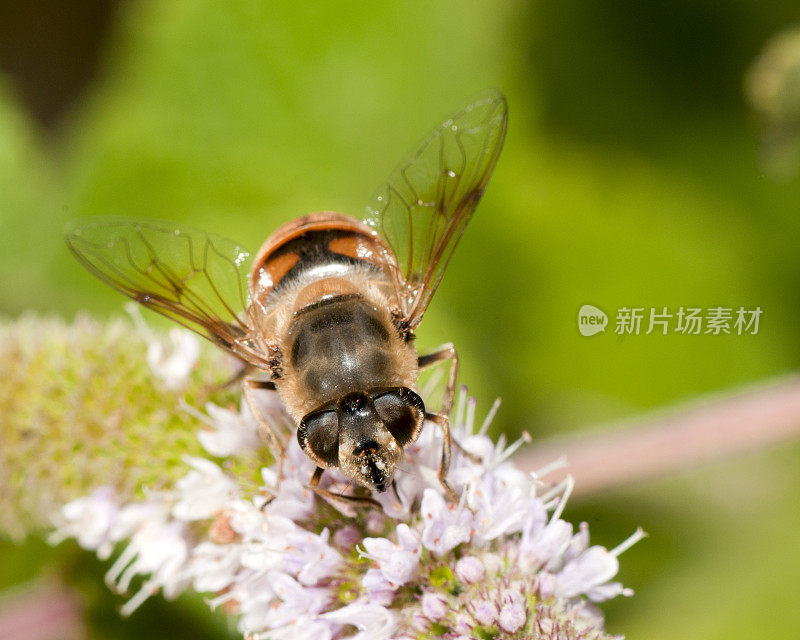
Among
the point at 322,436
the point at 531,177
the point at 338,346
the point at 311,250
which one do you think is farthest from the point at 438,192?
the point at 531,177

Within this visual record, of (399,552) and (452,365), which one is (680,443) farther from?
(399,552)

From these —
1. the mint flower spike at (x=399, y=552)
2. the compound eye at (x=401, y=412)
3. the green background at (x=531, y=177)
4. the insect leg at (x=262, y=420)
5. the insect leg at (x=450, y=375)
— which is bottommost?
the mint flower spike at (x=399, y=552)

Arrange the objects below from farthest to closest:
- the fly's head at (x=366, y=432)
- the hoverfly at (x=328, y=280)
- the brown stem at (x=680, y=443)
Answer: the brown stem at (x=680, y=443) → the hoverfly at (x=328, y=280) → the fly's head at (x=366, y=432)

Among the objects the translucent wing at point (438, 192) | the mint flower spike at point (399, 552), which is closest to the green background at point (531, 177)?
the translucent wing at point (438, 192)

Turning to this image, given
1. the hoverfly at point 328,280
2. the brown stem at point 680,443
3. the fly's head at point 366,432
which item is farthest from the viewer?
the brown stem at point 680,443

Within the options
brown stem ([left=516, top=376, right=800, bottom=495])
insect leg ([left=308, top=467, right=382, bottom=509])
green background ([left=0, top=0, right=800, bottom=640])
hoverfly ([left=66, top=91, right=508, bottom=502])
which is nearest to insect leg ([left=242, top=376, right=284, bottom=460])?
hoverfly ([left=66, top=91, right=508, bottom=502])

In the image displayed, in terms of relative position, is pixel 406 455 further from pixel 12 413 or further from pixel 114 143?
pixel 114 143

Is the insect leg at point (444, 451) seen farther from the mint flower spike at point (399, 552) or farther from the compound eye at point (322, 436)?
the compound eye at point (322, 436)
